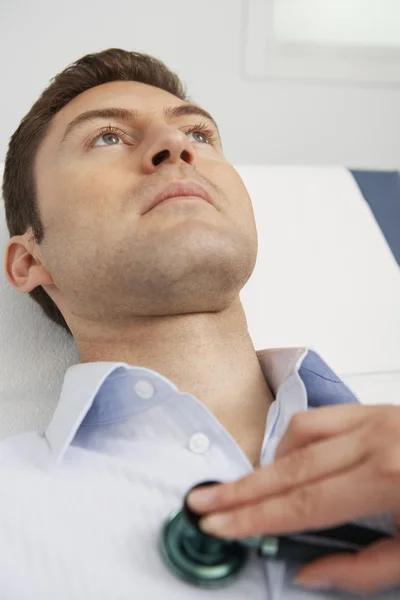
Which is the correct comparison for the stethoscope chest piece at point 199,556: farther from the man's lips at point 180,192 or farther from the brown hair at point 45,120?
the brown hair at point 45,120

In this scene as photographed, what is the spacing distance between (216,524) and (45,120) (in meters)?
0.90

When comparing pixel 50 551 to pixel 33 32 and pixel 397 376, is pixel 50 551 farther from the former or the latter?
pixel 33 32

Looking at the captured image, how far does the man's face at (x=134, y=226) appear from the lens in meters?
0.88

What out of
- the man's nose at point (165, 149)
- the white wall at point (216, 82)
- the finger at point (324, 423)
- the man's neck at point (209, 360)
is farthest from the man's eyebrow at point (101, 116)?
the white wall at point (216, 82)

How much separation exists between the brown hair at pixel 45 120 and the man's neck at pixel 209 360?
28cm

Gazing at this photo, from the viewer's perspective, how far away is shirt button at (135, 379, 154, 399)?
30.1 inches

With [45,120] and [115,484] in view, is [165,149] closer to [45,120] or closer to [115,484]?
[45,120]

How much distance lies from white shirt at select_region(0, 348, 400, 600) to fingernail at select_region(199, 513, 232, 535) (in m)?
0.11

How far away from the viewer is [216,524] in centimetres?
57

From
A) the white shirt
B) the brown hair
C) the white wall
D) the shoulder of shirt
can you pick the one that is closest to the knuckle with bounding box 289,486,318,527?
the white shirt

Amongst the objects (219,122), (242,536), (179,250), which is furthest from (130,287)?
(219,122)

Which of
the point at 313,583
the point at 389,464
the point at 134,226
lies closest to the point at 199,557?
the point at 313,583

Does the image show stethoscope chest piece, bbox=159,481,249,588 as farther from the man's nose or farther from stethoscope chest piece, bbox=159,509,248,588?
the man's nose

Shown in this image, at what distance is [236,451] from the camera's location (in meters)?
0.72
